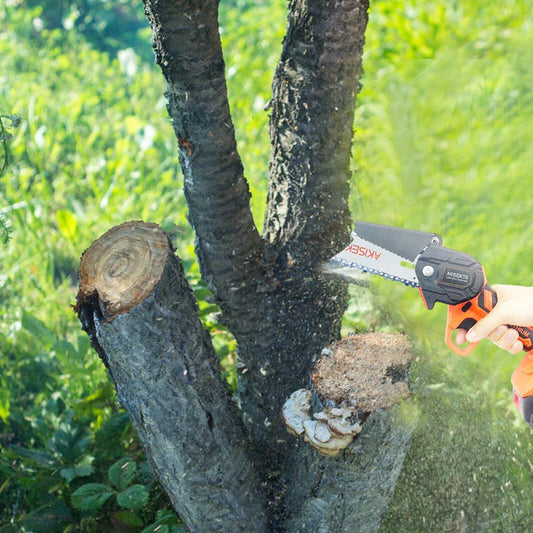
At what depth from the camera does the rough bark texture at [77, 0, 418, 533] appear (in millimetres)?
1396

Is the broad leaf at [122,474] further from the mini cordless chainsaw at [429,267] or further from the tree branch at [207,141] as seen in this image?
the mini cordless chainsaw at [429,267]

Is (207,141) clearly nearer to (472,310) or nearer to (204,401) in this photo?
(204,401)

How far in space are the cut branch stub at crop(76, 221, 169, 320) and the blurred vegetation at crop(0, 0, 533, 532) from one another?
32 cm

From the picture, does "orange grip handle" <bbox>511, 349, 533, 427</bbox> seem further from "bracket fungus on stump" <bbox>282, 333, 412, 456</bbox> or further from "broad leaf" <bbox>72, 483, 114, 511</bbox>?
"broad leaf" <bbox>72, 483, 114, 511</bbox>

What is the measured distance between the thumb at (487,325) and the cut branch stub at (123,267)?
2.65 feet

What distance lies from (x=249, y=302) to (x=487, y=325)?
651mm

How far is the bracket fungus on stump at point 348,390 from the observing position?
136 centimetres

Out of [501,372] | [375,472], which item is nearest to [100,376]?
[375,472]

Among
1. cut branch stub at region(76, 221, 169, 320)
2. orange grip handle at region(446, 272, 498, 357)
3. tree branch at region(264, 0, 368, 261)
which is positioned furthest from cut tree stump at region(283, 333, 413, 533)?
cut branch stub at region(76, 221, 169, 320)

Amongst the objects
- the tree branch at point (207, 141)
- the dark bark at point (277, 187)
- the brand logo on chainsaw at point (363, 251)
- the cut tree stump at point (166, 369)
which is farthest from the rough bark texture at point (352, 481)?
the tree branch at point (207, 141)

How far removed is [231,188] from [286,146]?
0.72 feet

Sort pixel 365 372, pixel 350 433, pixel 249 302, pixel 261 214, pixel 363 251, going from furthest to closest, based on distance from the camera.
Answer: pixel 261 214 < pixel 249 302 < pixel 363 251 < pixel 365 372 < pixel 350 433

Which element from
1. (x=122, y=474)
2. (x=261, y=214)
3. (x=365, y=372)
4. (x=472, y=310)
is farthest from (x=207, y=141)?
(x=261, y=214)

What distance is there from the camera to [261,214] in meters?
2.86
